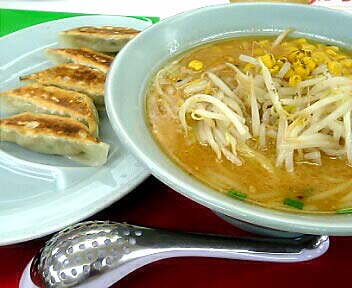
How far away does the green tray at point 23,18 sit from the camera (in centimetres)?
212

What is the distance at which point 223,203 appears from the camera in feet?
3.16

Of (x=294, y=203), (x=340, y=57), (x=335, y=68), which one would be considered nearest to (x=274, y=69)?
(x=335, y=68)

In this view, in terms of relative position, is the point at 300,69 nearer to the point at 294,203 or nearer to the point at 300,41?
the point at 300,41

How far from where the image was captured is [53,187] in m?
1.34

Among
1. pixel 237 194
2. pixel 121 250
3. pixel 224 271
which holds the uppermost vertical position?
pixel 237 194

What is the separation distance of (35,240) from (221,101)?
56cm

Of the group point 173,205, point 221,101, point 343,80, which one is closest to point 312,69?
point 343,80

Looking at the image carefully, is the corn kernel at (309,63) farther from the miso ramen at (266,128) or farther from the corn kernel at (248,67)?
the corn kernel at (248,67)

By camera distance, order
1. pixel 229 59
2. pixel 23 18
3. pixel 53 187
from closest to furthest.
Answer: pixel 53 187 < pixel 229 59 < pixel 23 18

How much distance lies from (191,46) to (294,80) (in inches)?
16.0

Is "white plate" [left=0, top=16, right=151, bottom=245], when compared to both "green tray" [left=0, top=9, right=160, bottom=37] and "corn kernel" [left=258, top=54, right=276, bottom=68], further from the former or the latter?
"green tray" [left=0, top=9, right=160, bottom=37]

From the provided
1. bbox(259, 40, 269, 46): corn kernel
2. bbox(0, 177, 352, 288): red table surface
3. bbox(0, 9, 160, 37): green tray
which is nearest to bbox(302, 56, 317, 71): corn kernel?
bbox(259, 40, 269, 46): corn kernel

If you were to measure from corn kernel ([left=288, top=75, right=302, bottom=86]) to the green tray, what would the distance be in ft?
3.06

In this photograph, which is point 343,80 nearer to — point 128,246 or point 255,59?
point 255,59
